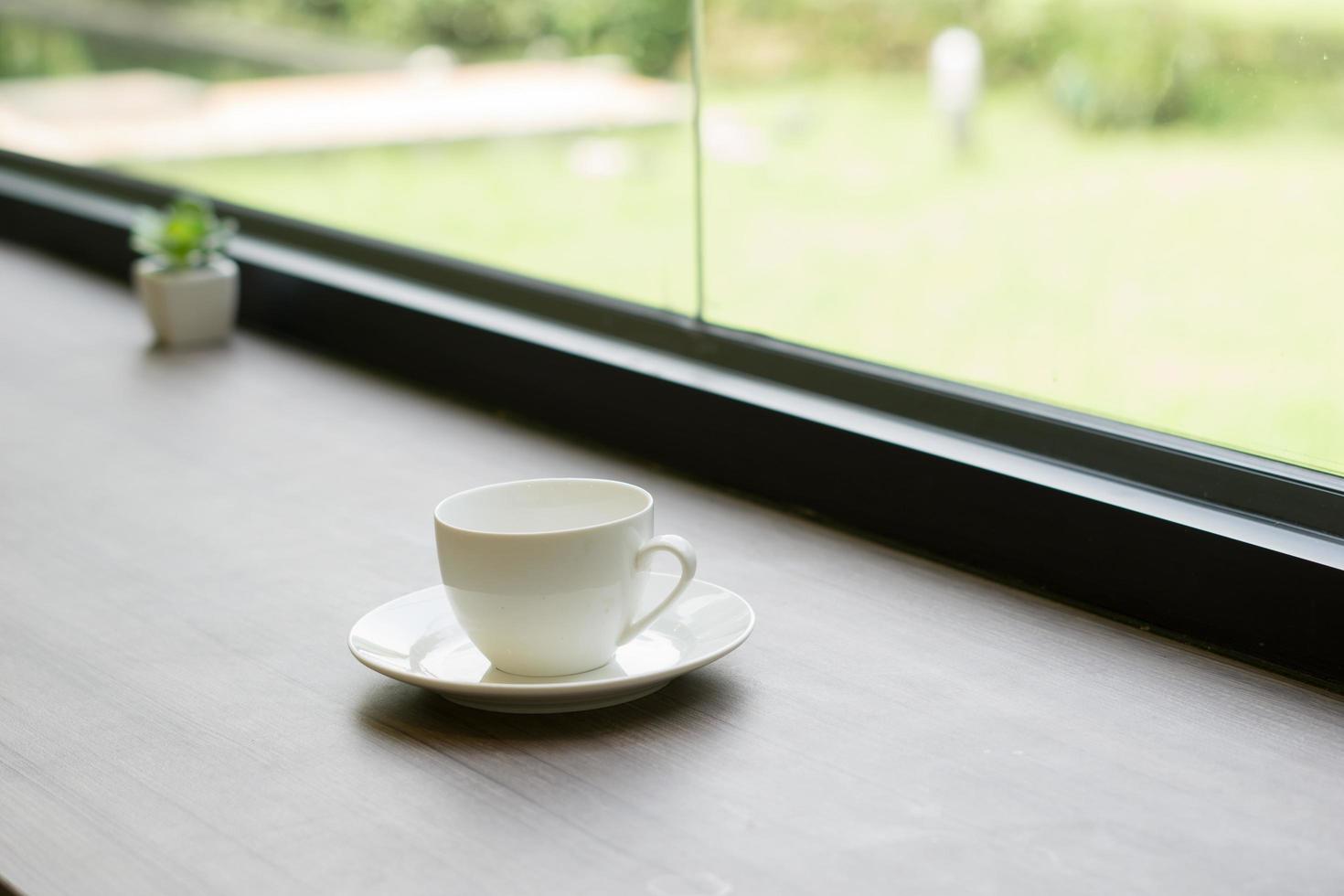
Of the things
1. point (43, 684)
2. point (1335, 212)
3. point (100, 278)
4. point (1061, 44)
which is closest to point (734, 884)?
point (43, 684)

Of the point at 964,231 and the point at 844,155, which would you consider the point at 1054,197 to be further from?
the point at 844,155

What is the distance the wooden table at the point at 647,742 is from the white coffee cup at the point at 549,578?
0.04m

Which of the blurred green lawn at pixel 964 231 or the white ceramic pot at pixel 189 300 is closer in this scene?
the blurred green lawn at pixel 964 231

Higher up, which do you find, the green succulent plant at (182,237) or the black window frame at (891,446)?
the green succulent plant at (182,237)

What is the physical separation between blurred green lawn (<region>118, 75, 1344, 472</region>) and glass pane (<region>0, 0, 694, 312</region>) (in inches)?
0.6

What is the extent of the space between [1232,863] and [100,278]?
156cm

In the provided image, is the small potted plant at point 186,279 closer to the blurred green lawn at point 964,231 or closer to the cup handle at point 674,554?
the blurred green lawn at point 964,231

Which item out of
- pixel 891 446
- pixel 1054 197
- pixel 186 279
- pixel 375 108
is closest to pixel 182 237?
pixel 186 279

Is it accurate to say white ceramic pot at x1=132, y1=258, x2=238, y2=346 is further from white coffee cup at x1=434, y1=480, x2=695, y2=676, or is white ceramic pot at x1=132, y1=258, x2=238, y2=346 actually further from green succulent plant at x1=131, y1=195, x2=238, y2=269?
white coffee cup at x1=434, y1=480, x2=695, y2=676

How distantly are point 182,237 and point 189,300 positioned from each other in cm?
6

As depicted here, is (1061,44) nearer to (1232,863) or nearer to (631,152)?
(631,152)

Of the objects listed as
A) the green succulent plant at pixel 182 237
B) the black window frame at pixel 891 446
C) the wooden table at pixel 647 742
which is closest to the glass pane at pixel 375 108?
the green succulent plant at pixel 182 237

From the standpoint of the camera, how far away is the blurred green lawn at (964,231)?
3.88ft

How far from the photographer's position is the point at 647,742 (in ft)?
2.15
